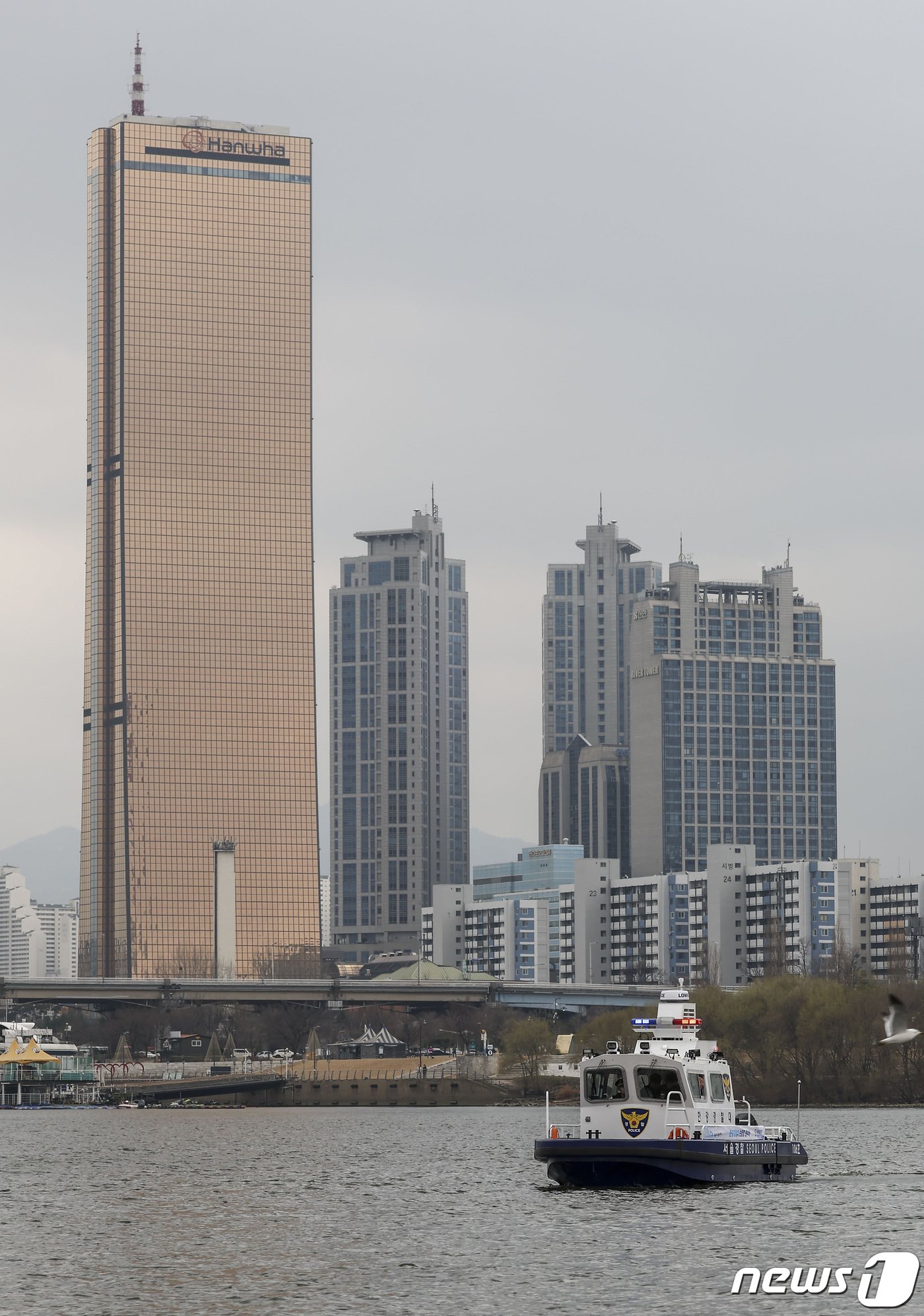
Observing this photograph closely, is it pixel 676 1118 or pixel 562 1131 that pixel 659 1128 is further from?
pixel 562 1131

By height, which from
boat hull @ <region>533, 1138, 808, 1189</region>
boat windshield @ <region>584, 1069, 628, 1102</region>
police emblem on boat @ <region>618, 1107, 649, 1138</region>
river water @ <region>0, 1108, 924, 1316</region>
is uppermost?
boat windshield @ <region>584, 1069, 628, 1102</region>

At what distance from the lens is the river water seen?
75562 mm

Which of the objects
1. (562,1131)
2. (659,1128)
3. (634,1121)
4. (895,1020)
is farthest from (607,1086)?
(895,1020)

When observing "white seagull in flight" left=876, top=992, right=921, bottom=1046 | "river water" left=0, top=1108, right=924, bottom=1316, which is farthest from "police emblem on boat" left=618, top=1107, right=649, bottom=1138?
"white seagull in flight" left=876, top=992, right=921, bottom=1046

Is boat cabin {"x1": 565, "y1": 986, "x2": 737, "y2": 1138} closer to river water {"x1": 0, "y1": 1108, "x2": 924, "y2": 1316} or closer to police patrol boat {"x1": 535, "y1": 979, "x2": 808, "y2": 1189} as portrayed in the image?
police patrol boat {"x1": 535, "y1": 979, "x2": 808, "y2": 1189}

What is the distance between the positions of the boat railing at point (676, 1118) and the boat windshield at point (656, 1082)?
1.78ft

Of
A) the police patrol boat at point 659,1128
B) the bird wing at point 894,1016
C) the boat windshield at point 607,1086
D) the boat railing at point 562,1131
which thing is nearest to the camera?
the bird wing at point 894,1016

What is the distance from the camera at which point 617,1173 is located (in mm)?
103125

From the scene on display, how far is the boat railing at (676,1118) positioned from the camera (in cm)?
10288

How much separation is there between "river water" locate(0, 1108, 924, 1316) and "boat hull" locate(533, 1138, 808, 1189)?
3.02 feet

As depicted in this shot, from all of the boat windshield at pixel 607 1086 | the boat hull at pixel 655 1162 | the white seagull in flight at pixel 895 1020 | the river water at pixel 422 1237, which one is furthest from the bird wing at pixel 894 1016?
the boat windshield at pixel 607 1086

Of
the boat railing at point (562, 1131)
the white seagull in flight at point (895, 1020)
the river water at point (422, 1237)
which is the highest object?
the white seagull in flight at point (895, 1020)

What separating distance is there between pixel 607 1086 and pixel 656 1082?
2294 millimetres

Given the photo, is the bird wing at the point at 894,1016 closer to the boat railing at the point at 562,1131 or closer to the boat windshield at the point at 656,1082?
the boat windshield at the point at 656,1082
